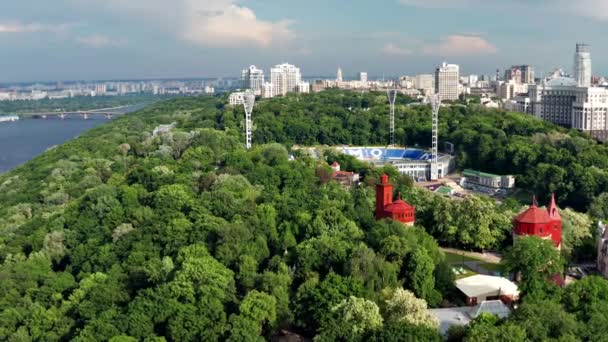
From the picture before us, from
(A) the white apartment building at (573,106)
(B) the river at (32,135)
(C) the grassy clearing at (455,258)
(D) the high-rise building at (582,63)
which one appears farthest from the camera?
(D) the high-rise building at (582,63)

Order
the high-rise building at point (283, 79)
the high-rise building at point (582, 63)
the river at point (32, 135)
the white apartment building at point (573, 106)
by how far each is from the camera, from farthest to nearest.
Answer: the high-rise building at point (283, 79) → the high-rise building at point (582, 63) → the river at point (32, 135) → the white apartment building at point (573, 106)

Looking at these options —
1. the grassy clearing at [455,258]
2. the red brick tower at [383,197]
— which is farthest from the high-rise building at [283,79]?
the grassy clearing at [455,258]

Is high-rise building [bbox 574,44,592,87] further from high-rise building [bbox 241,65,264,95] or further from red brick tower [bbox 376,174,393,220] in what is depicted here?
red brick tower [bbox 376,174,393,220]

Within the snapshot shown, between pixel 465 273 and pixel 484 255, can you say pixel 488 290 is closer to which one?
pixel 465 273

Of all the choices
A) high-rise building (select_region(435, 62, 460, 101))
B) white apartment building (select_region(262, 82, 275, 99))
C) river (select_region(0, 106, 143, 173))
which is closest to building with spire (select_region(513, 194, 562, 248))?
river (select_region(0, 106, 143, 173))

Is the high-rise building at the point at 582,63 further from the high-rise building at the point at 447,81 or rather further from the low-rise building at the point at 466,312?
the low-rise building at the point at 466,312

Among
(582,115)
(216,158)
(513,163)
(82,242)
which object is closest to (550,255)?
(82,242)

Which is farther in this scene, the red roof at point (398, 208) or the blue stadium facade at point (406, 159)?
the blue stadium facade at point (406, 159)
